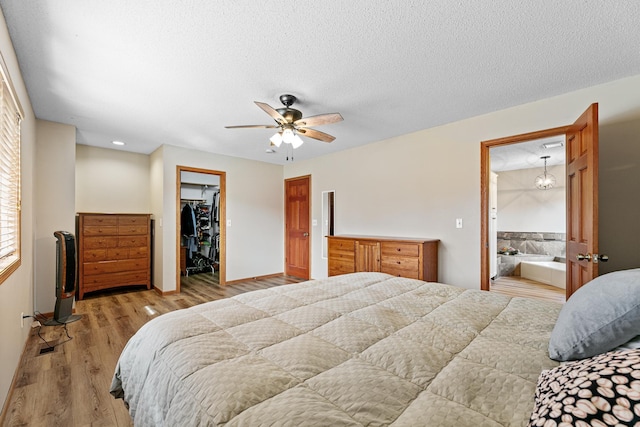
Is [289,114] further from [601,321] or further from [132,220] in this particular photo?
[132,220]

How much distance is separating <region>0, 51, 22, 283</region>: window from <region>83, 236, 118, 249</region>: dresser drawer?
2191 millimetres

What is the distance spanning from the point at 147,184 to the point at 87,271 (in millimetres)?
1731

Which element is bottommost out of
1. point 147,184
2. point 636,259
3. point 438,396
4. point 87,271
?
point 87,271

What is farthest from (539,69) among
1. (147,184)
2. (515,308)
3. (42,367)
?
(147,184)

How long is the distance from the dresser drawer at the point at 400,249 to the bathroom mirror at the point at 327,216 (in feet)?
5.14

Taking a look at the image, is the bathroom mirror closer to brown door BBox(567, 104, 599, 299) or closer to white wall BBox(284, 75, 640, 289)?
white wall BBox(284, 75, 640, 289)

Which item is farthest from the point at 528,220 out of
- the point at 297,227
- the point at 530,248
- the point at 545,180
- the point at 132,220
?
the point at 132,220

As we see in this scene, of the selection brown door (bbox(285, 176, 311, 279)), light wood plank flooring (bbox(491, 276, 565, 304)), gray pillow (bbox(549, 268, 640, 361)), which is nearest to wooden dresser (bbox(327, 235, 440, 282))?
brown door (bbox(285, 176, 311, 279))

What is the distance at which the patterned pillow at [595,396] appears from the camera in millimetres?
548

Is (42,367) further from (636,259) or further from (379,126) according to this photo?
(636,259)

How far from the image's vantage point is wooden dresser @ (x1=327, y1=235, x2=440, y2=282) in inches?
132

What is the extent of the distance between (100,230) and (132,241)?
0.46 metres

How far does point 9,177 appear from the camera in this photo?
6.61 ft

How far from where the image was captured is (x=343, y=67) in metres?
2.21
